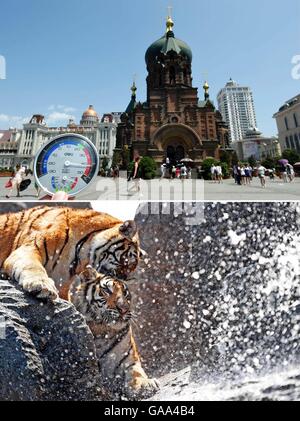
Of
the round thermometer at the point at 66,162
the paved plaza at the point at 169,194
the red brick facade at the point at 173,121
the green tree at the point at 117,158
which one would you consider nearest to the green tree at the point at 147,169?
the red brick facade at the point at 173,121

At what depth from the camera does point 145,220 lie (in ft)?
9.06

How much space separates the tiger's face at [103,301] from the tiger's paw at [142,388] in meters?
0.49

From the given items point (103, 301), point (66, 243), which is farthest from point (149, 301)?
point (66, 243)

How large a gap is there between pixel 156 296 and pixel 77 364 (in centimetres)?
88

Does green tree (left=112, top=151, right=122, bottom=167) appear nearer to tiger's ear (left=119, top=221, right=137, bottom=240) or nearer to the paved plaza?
the paved plaza

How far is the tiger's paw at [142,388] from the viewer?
2504 mm

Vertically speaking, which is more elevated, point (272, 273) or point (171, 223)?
point (171, 223)

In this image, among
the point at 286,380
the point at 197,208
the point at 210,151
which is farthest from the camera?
the point at 210,151

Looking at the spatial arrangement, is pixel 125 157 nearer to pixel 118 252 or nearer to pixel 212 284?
pixel 118 252

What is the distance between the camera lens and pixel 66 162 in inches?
129

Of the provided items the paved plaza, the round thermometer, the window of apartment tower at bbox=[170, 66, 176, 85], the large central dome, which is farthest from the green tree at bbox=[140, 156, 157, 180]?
the round thermometer
